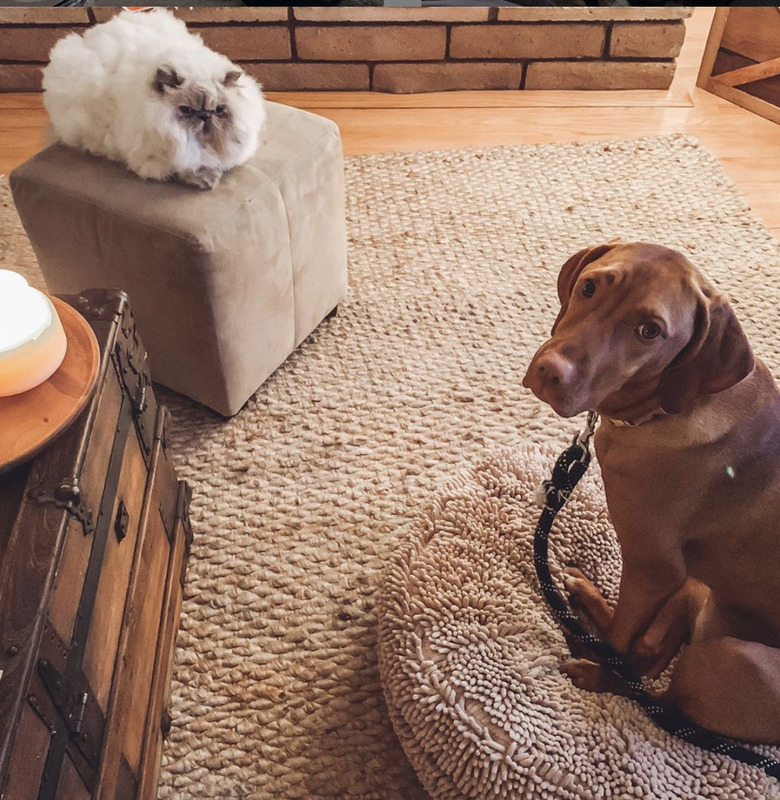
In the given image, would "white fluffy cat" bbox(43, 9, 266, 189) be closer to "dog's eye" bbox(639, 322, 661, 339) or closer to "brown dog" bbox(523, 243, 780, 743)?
"brown dog" bbox(523, 243, 780, 743)

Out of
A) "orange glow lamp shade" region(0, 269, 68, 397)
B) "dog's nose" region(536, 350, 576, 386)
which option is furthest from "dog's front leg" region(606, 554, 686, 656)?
"orange glow lamp shade" region(0, 269, 68, 397)

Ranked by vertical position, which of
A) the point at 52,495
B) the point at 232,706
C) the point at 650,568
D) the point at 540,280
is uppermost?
the point at 52,495

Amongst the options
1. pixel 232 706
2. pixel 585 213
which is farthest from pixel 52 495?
pixel 585 213

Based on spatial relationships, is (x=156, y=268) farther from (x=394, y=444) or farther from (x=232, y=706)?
(x=232, y=706)

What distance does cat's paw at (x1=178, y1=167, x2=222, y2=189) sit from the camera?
4.66ft

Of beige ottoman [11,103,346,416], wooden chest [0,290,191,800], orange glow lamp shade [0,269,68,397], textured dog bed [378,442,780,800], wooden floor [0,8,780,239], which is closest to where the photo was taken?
wooden chest [0,290,191,800]

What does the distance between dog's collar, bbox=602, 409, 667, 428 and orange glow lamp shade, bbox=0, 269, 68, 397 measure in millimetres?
736

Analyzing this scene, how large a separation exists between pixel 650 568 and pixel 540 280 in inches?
44.4

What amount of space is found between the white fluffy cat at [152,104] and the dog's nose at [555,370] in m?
0.83

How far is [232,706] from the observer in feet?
4.07

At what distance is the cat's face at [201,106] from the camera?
140 centimetres

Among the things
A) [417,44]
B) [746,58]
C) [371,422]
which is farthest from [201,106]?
[746,58]

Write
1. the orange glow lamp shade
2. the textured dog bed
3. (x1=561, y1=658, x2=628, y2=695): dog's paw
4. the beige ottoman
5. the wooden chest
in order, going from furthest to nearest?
the beige ottoman → (x1=561, y1=658, x2=628, y2=695): dog's paw → the textured dog bed → the orange glow lamp shade → the wooden chest

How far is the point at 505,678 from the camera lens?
106 centimetres
